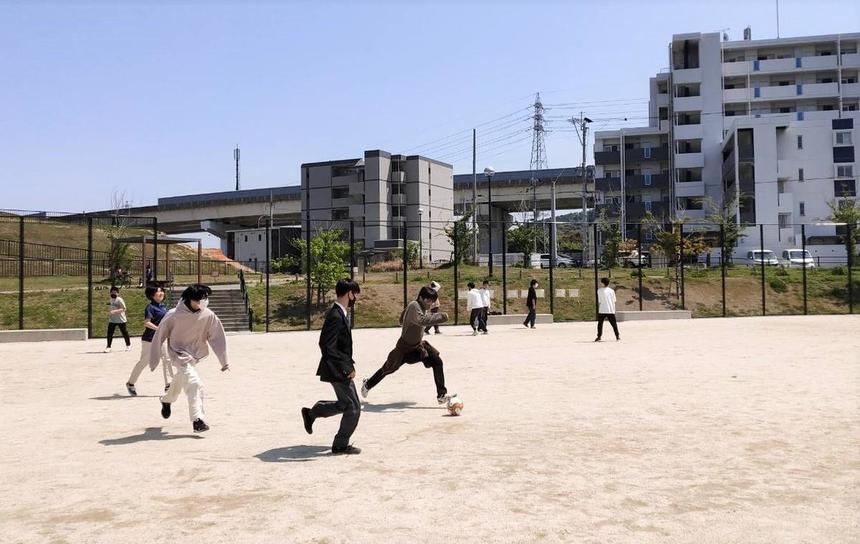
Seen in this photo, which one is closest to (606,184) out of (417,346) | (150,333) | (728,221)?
(728,221)

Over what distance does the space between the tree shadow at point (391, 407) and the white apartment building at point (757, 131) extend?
55.3 metres

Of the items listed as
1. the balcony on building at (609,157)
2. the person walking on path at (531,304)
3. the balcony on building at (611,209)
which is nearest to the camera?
A: the person walking on path at (531,304)

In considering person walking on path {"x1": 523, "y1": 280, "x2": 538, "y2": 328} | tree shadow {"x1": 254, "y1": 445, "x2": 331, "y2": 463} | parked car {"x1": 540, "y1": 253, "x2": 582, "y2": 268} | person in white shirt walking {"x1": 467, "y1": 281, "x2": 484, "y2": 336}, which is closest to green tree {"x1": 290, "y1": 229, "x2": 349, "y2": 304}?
person walking on path {"x1": 523, "y1": 280, "x2": 538, "y2": 328}

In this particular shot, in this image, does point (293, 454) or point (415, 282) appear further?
point (415, 282)

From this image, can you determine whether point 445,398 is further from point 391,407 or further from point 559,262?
point 559,262

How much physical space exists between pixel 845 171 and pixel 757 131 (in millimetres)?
8797

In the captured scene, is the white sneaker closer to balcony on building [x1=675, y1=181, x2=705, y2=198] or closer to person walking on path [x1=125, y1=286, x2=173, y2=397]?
person walking on path [x1=125, y1=286, x2=173, y2=397]

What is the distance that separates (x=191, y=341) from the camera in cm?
847

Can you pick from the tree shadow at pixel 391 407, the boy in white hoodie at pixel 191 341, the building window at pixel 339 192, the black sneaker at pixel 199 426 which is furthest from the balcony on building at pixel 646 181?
the black sneaker at pixel 199 426

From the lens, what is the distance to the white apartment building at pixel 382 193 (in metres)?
78.5

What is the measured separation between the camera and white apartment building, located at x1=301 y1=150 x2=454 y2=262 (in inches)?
3091

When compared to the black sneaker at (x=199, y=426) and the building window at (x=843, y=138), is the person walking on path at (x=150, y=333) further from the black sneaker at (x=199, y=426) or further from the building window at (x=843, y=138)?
the building window at (x=843, y=138)

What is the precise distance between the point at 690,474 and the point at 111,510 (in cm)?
473

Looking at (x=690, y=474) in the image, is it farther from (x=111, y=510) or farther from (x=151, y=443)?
(x=151, y=443)
